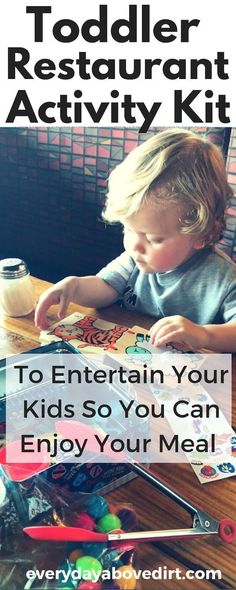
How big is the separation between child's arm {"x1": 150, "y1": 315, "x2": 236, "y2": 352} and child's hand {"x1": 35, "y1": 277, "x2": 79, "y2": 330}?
8.7 inches

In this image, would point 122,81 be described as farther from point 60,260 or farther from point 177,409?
point 177,409

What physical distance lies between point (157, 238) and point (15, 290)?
0.30m

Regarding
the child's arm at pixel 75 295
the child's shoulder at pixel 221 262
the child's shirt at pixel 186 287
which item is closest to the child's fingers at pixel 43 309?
the child's arm at pixel 75 295

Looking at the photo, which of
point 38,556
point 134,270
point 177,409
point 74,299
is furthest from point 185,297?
point 38,556

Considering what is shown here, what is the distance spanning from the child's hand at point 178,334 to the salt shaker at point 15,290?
28 cm

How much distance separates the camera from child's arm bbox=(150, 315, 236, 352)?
868 millimetres

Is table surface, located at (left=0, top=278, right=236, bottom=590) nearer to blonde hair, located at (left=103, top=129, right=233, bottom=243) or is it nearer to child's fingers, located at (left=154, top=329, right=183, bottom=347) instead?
child's fingers, located at (left=154, top=329, right=183, bottom=347)

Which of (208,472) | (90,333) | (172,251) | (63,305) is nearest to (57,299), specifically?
(63,305)

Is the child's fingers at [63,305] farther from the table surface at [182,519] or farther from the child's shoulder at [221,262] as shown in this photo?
the table surface at [182,519]

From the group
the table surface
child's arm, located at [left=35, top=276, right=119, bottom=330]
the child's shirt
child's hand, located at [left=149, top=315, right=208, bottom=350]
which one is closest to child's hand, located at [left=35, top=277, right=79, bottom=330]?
child's arm, located at [left=35, top=276, right=119, bottom=330]

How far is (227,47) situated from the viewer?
1420 mm

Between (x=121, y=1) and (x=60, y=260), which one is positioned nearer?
(x=121, y=1)

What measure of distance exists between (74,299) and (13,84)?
1.12 meters

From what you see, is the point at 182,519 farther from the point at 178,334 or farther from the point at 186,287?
the point at 186,287
